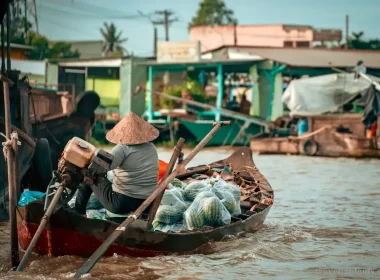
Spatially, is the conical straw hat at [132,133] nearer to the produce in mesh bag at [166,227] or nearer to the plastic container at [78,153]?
the plastic container at [78,153]

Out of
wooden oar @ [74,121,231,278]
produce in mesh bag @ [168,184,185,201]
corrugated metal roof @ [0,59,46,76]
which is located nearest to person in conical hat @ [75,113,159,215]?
wooden oar @ [74,121,231,278]

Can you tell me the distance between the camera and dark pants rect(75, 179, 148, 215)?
7.23 m

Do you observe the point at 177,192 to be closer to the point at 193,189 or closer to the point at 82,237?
the point at 193,189

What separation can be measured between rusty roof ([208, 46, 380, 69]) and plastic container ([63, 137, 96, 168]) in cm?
1848

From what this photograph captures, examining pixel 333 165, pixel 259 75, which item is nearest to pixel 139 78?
pixel 259 75

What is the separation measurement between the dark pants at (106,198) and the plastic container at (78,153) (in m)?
0.61

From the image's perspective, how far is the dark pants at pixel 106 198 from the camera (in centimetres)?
723

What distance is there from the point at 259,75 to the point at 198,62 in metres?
2.07

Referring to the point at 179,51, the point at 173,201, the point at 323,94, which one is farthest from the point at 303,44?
the point at 173,201

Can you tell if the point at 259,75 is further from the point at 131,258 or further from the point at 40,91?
the point at 131,258

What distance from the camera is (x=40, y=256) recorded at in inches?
279

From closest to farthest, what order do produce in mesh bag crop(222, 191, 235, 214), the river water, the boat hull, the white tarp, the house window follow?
1. the boat hull
2. the river water
3. produce in mesh bag crop(222, 191, 235, 214)
4. the white tarp
5. the house window

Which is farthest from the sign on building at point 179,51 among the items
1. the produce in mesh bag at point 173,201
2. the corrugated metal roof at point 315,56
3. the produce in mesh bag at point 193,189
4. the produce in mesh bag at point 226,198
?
the produce in mesh bag at point 173,201

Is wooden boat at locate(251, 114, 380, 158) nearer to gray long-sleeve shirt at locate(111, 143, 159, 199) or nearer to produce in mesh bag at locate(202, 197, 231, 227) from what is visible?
produce in mesh bag at locate(202, 197, 231, 227)
